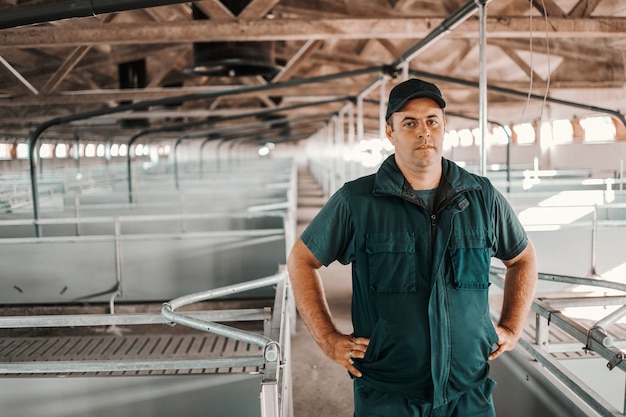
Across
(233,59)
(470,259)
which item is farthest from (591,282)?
(233,59)

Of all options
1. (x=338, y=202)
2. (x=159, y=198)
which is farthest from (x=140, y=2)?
(x=159, y=198)

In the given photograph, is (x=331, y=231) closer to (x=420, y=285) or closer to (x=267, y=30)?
(x=420, y=285)

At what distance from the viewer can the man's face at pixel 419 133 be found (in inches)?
66.1

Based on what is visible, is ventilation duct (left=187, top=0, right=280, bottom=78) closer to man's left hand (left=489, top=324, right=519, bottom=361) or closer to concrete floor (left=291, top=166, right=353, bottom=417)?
concrete floor (left=291, top=166, right=353, bottom=417)

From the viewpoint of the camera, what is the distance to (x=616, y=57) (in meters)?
7.80

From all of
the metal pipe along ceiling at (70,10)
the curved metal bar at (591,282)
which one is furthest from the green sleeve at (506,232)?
the metal pipe along ceiling at (70,10)

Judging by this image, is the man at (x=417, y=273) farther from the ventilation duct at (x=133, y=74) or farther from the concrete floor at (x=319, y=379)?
the ventilation duct at (x=133, y=74)

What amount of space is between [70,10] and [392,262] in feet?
6.05

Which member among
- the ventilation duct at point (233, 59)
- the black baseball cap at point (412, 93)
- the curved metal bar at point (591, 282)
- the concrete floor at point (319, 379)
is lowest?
the concrete floor at point (319, 379)

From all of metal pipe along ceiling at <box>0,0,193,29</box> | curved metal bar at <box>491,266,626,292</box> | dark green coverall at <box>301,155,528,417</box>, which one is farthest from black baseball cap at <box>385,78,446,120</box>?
metal pipe along ceiling at <box>0,0,193,29</box>

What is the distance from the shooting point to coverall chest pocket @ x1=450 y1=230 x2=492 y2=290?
5.33 feet

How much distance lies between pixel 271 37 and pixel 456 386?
3.90 metres

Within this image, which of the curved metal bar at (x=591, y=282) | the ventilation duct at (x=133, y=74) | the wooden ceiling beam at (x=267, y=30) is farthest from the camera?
the ventilation duct at (x=133, y=74)

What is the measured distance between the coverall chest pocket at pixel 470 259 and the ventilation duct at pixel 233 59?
4.31 m
